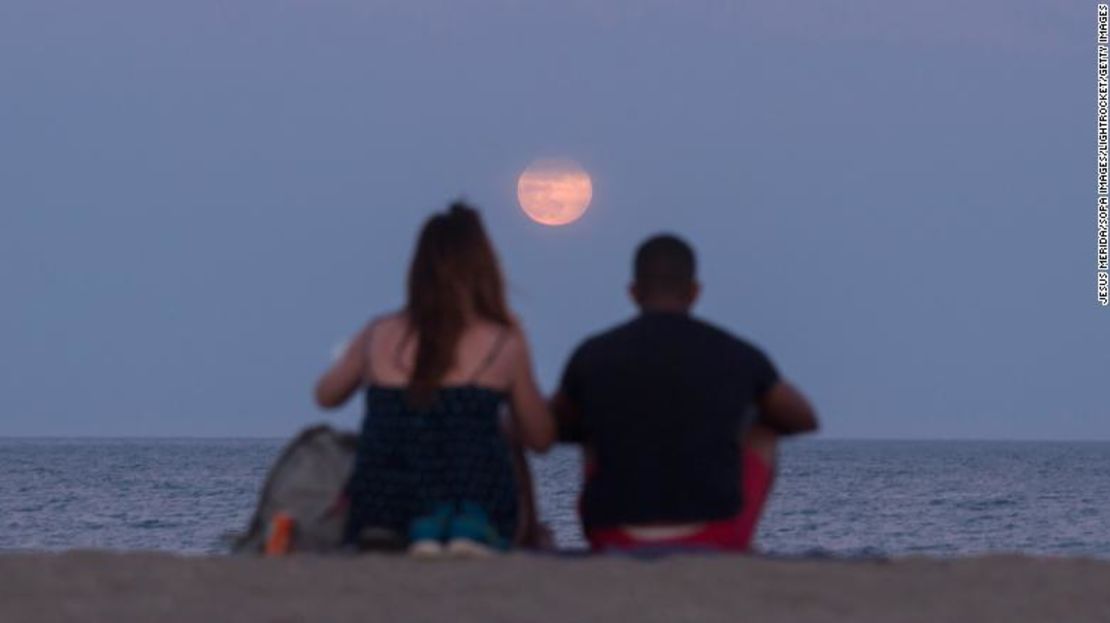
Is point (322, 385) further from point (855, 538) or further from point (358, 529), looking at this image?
point (855, 538)

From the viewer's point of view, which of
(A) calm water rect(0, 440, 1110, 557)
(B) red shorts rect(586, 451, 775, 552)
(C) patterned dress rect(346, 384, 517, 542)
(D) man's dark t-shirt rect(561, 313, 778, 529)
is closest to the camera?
(C) patterned dress rect(346, 384, 517, 542)

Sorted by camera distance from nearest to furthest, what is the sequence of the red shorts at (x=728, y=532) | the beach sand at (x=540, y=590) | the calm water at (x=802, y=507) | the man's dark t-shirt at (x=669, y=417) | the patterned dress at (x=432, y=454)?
1. the beach sand at (x=540, y=590)
2. the patterned dress at (x=432, y=454)
3. the man's dark t-shirt at (x=669, y=417)
4. the red shorts at (x=728, y=532)
5. the calm water at (x=802, y=507)

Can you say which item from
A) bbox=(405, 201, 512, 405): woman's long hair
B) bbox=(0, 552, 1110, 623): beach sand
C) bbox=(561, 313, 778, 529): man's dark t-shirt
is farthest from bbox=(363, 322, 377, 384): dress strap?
bbox=(561, 313, 778, 529): man's dark t-shirt

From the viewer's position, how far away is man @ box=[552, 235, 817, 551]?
7344 millimetres

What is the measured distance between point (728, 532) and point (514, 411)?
852mm

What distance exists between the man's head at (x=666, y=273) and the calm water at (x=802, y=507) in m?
24.6

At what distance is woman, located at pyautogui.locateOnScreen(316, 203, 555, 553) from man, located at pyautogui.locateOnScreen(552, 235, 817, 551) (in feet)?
0.74

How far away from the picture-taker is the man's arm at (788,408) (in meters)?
7.44

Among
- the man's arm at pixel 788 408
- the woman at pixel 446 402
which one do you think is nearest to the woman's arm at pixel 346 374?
the woman at pixel 446 402

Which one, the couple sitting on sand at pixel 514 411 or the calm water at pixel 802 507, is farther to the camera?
the calm water at pixel 802 507

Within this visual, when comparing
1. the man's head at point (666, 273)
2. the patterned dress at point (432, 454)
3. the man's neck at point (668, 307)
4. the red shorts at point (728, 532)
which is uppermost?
the man's head at point (666, 273)

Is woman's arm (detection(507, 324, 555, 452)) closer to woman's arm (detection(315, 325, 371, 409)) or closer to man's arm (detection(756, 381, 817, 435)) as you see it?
woman's arm (detection(315, 325, 371, 409))

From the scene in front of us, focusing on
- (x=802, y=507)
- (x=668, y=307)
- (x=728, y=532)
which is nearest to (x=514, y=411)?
(x=668, y=307)

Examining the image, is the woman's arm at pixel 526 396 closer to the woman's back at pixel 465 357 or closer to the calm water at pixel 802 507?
the woman's back at pixel 465 357
